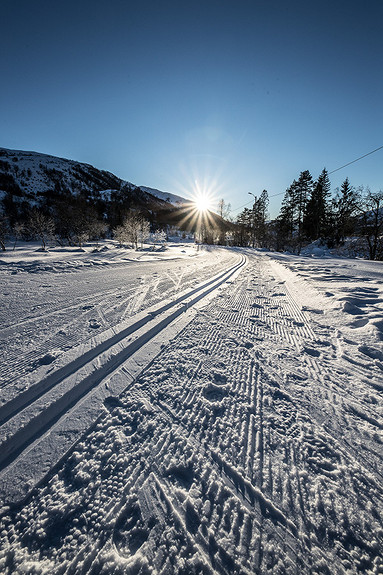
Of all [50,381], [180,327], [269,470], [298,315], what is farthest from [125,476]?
[298,315]

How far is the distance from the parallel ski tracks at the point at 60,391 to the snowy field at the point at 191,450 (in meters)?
0.01

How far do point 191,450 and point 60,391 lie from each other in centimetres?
136

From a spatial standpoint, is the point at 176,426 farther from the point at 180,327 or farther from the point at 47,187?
the point at 47,187

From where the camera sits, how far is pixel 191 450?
4.56 feet

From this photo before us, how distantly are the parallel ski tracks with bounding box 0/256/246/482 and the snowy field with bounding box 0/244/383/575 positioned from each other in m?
0.01

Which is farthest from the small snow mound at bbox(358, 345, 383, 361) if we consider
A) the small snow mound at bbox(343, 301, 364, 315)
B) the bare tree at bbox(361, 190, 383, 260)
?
the bare tree at bbox(361, 190, 383, 260)

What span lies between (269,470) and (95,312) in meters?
3.51

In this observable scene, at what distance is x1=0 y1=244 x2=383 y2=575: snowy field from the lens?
3.17 feet

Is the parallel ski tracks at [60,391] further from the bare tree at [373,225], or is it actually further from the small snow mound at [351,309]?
the bare tree at [373,225]

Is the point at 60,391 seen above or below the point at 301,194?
below

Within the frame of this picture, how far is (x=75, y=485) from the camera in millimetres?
1204

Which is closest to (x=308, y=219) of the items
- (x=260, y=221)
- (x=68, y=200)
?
(x=260, y=221)

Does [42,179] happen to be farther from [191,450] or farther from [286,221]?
[191,450]

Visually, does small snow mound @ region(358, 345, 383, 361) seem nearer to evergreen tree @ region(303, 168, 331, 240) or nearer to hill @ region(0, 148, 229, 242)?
evergreen tree @ region(303, 168, 331, 240)
